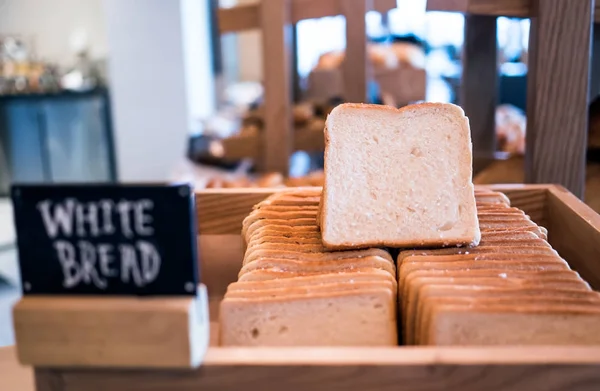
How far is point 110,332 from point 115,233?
12 centimetres

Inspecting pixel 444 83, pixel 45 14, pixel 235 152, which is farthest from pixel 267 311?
pixel 45 14

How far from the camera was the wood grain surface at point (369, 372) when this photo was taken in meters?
0.71

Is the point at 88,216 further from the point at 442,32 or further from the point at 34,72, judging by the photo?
the point at 34,72

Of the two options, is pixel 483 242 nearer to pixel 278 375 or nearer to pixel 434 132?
pixel 434 132

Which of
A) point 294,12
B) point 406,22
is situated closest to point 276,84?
point 294,12

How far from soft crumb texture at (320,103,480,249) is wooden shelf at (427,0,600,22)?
0.56 meters

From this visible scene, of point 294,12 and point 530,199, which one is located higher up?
point 294,12

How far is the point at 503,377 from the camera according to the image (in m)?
0.72

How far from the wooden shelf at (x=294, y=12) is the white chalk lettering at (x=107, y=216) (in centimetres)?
152

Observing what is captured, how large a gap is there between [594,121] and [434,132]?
3.16ft

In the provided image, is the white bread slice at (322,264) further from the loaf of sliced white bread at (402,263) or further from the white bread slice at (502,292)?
the white bread slice at (502,292)

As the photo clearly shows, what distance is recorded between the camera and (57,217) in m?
0.73

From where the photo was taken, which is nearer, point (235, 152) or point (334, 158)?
point (334, 158)

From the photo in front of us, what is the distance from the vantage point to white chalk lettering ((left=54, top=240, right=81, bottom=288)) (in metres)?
0.73
